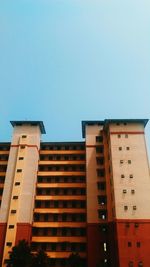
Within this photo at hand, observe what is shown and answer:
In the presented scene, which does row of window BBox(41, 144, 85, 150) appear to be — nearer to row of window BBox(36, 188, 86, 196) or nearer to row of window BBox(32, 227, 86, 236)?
row of window BBox(36, 188, 86, 196)

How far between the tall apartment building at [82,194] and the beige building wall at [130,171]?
0.61 feet

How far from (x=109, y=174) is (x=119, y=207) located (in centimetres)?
880

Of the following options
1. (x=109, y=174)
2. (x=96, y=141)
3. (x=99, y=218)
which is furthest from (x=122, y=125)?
(x=99, y=218)

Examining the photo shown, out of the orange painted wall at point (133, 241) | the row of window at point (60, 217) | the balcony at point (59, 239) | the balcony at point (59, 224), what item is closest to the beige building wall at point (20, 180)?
the balcony at point (59, 224)

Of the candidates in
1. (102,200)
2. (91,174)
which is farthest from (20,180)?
(102,200)

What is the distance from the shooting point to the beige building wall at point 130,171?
168 feet

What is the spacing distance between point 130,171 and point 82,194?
42.6 ft

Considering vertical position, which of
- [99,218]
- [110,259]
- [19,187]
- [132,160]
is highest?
[132,160]

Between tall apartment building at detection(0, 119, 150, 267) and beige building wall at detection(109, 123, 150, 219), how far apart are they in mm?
185

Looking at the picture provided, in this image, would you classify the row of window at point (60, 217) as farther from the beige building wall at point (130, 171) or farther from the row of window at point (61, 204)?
the beige building wall at point (130, 171)

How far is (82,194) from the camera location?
61500 mm

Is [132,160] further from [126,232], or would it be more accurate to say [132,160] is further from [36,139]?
[36,139]

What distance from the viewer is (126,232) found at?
48.7 m

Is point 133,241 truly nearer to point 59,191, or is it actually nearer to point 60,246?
point 60,246
